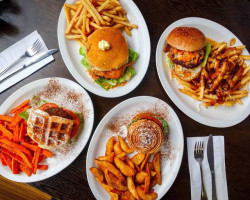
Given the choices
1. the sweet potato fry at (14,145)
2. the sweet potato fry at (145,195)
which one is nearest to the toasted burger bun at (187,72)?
the sweet potato fry at (145,195)

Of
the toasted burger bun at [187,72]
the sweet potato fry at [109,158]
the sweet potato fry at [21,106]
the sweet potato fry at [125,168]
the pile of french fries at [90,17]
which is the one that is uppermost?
the pile of french fries at [90,17]

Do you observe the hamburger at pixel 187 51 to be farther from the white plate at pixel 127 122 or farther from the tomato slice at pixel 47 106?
the tomato slice at pixel 47 106

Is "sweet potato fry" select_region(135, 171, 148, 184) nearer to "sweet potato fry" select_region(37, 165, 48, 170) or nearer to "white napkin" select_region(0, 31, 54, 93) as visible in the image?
"sweet potato fry" select_region(37, 165, 48, 170)

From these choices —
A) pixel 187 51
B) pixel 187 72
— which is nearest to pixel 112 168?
pixel 187 72

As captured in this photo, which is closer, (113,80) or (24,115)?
(24,115)

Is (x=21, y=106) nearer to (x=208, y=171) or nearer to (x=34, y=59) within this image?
(x=34, y=59)

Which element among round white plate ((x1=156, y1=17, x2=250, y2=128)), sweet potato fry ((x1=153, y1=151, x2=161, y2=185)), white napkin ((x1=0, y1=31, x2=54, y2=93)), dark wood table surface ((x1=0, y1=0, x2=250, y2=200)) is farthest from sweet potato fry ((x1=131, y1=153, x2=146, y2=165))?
white napkin ((x1=0, y1=31, x2=54, y2=93))

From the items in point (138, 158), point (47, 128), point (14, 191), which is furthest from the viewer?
point (14, 191)
